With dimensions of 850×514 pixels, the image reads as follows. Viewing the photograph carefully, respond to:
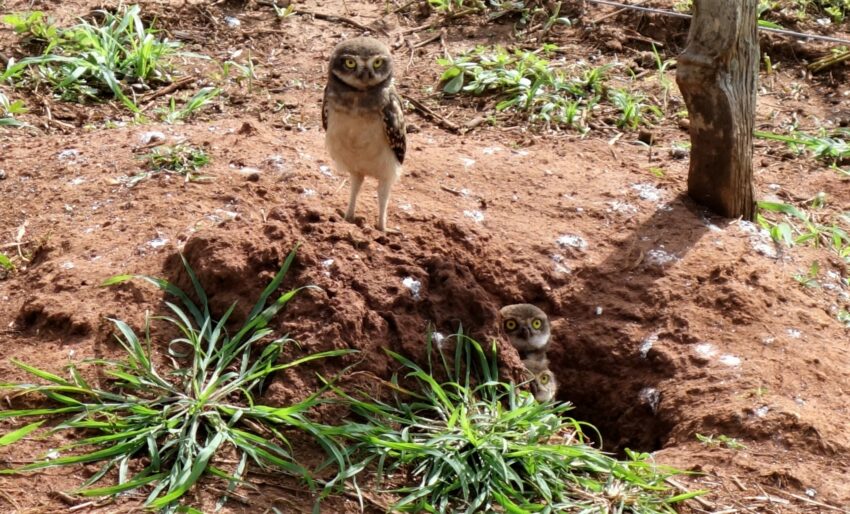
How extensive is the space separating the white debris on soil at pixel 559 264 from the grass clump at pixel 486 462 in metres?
1.37

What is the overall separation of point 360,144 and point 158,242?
1281mm

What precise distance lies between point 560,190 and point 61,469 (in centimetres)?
387

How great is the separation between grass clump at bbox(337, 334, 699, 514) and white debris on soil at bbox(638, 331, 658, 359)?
960 mm

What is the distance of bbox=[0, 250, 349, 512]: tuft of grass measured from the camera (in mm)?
4598

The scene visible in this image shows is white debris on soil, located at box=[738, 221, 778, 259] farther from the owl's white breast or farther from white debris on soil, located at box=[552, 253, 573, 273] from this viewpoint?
the owl's white breast

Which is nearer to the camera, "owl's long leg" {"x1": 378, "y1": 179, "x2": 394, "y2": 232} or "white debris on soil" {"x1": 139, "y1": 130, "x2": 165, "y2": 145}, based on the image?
"owl's long leg" {"x1": 378, "y1": 179, "x2": 394, "y2": 232}

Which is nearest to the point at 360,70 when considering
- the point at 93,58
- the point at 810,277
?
the point at 810,277

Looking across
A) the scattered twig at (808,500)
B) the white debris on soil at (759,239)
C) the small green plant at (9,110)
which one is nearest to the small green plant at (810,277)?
the white debris on soil at (759,239)

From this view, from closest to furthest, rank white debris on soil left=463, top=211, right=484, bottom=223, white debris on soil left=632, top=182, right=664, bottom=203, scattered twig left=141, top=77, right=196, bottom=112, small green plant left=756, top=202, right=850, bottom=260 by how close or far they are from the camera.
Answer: white debris on soil left=463, top=211, right=484, bottom=223, small green plant left=756, top=202, right=850, bottom=260, white debris on soil left=632, top=182, right=664, bottom=203, scattered twig left=141, top=77, right=196, bottom=112

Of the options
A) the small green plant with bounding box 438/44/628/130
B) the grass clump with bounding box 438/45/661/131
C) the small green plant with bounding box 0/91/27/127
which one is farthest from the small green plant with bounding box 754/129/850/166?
the small green plant with bounding box 0/91/27/127

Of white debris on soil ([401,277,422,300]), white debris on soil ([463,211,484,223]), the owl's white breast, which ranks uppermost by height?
the owl's white breast

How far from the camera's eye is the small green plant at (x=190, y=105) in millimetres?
8376

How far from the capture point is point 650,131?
851cm

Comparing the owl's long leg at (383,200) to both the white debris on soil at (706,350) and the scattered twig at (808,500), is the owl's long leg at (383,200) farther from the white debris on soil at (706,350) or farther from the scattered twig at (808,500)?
the scattered twig at (808,500)
